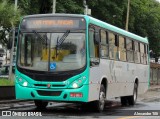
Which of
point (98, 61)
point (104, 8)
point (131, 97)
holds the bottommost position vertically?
point (131, 97)

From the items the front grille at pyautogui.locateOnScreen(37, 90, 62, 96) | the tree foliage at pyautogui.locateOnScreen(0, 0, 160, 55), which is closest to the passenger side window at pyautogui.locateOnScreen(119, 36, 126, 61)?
the front grille at pyautogui.locateOnScreen(37, 90, 62, 96)

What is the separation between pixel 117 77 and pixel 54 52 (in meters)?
4.26

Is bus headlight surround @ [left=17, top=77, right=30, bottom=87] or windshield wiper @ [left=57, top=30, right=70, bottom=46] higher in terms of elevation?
windshield wiper @ [left=57, top=30, right=70, bottom=46]

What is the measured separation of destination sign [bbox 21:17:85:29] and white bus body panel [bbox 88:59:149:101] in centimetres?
152

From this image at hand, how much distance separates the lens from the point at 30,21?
14852mm

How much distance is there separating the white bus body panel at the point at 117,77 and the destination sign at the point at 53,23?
1.52 m

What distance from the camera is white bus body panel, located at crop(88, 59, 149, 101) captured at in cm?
1488

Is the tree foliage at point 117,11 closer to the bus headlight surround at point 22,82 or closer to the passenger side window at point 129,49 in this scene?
the passenger side window at point 129,49

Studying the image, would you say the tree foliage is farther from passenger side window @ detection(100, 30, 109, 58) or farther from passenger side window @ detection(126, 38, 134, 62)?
passenger side window @ detection(100, 30, 109, 58)

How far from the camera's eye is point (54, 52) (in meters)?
14.3

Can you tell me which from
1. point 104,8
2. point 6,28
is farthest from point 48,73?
point 104,8

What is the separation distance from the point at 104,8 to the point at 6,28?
2418cm

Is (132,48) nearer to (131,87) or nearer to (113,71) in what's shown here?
(131,87)

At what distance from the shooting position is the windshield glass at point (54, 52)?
14.2 m
